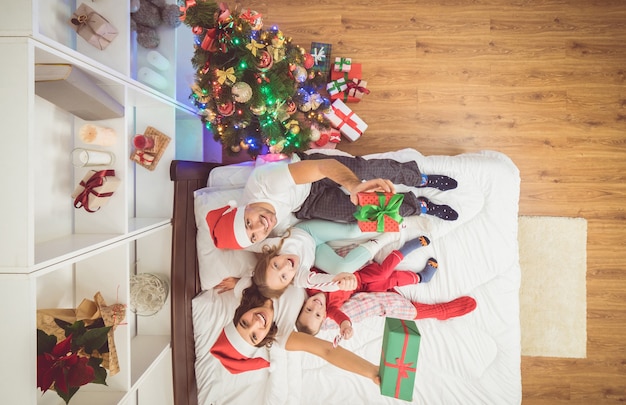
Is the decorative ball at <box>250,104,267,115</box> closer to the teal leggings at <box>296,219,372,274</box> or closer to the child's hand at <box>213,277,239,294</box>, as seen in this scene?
the teal leggings at <box>296,219,372,274</box>

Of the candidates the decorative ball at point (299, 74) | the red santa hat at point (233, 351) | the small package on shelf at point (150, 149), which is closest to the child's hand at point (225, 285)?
the red santa hat at point (233, 351)

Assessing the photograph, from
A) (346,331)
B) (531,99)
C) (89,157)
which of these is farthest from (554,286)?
(89,157)

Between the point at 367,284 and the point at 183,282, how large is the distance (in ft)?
3.35

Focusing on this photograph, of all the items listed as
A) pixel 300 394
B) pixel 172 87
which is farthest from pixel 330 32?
pixel 300 394

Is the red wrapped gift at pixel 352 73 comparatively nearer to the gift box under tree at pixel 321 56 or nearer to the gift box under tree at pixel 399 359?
the gift box under tree at pixel 321 56

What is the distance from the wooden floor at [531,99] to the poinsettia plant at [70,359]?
6.04 ft

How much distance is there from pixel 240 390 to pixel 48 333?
0.94 m

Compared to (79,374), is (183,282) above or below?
above

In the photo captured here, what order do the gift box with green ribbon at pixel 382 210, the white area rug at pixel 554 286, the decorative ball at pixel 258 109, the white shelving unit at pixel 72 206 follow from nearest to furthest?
the white shelving unit at pixel 72 206
the gift box with green ribbon at pixel 382 210
the decorative ball at pixel 258 109
the white area rug at pixel 554 286

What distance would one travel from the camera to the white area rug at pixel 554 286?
2.30 meters

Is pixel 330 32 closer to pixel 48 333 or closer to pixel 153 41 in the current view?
pixel 153 41

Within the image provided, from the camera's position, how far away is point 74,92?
1242 millimetres

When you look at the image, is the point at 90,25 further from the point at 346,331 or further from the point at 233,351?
the point at 346,331

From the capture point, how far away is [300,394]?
1.76m
